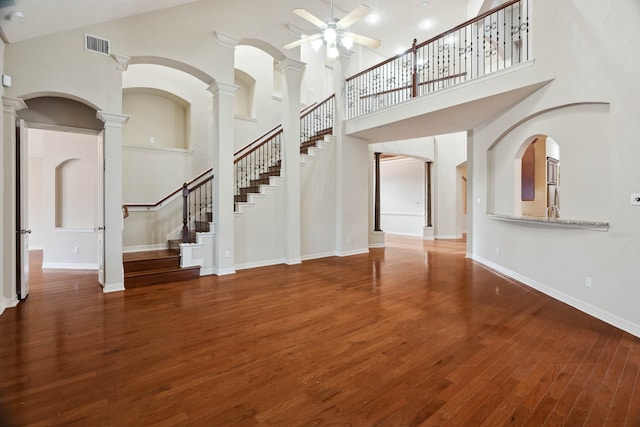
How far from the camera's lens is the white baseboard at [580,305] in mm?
3060

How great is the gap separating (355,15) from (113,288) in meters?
5.29

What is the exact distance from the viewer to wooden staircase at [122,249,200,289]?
4789mm

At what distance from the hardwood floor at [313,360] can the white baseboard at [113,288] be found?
0.16 meters

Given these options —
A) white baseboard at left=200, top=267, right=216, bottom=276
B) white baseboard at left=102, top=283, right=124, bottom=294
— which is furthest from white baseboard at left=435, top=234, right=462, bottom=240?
white baseboard at left=102, top=283, right=124, bottom=294

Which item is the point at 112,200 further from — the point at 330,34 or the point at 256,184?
the point at 330,34

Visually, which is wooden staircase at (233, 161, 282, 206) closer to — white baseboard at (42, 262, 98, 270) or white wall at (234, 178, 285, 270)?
white wall at (234, 178, 285, 270)

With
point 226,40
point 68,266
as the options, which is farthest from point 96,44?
point 68,266

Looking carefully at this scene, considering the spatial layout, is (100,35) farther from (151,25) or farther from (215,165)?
(215,165)

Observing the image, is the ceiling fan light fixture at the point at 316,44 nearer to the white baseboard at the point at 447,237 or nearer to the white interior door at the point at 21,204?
the white interior door at the point at 21,204

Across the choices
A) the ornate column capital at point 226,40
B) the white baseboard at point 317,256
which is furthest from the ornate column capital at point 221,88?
the white baseboard at point 317,256

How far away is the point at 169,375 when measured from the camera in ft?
7.49

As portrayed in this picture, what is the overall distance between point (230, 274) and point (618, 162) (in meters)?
5.69

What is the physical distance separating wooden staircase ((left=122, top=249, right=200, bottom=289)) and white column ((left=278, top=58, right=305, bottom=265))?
197 centimetres

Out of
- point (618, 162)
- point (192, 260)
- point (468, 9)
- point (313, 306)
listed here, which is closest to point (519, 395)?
point (313, 306)
